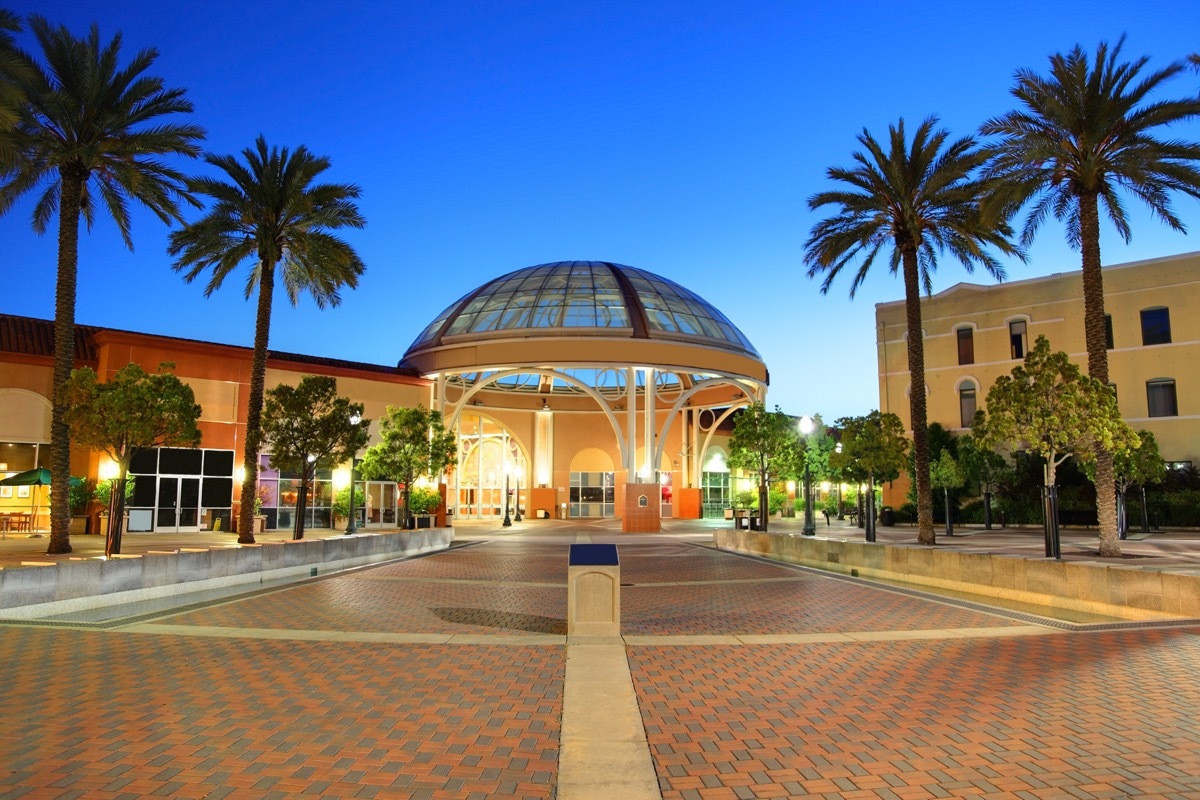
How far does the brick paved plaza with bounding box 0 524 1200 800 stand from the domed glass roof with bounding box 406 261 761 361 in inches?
1106

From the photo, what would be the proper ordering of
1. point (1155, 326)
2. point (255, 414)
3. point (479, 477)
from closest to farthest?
point (255, 414) → point (1155, 326) → point (479, 477)

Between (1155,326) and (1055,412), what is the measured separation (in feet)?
82.2

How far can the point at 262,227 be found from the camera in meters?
23.8

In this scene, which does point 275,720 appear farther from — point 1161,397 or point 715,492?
point 715,492

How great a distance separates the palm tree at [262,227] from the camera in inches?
921

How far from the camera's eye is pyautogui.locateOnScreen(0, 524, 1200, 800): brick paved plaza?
5359 millimetres

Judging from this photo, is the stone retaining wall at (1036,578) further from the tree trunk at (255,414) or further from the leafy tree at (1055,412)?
the tree trunk at (255,414)

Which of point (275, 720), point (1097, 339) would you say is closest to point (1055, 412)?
point (1097, 339)

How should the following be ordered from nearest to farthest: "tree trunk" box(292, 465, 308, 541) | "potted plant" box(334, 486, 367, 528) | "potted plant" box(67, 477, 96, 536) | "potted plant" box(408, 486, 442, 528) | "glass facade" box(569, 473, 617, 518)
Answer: "tree trunk" box(292, 465, 308, 541) → "potted plant" box(67, 477, 96, 536) → "potted plant" box(408, 486, 442, 528) → "potted plant" box(334, 486, 367, 528) → "glass facade" box(569, 473, 617, 518)

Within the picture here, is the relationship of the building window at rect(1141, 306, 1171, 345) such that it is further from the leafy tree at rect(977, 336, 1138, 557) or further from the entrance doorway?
the entrance doorway

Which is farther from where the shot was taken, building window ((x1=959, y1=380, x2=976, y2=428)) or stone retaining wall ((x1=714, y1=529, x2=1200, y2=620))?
building window ((x1=959, y1=380, x2=976, y2=428))

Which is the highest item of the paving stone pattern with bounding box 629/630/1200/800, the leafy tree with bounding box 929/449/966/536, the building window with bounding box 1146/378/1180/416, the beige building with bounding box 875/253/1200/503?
the beige building with bounding box 875/253/1200/503

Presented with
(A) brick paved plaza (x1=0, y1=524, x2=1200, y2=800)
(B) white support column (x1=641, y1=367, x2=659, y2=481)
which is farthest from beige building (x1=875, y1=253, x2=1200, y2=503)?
(A) brick paved plaza (x1=0, y1=524, x2=1200, y2=800)

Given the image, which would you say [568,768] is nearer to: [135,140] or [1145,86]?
[135,140]
